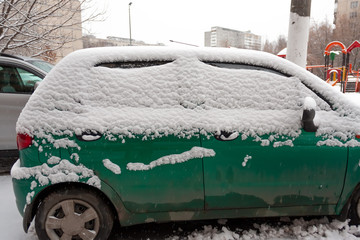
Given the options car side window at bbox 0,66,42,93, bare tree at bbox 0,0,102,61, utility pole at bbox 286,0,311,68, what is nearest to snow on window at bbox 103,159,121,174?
car side window at bbox 0,66,42,93

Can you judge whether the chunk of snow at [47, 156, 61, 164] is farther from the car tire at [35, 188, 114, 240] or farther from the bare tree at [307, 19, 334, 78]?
the bare tree at [307, 19, 334, 78]

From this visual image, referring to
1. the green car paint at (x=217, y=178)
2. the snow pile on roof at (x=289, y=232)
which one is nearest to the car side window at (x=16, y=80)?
the green car paint at (x=217, y=178)

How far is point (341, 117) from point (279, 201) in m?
0.95

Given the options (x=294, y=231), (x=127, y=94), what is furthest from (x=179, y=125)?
(x=294, y=231)

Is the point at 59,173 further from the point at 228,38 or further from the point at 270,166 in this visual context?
the point at 228,38

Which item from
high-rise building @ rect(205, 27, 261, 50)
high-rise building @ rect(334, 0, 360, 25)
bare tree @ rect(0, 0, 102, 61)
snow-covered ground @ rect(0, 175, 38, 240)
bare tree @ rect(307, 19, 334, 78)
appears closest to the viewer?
snow-covered ground @ rect(0, 175, 38, 240)

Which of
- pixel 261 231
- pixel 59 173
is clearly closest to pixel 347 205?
pixel 261 231

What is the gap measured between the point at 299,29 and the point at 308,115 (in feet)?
8.85

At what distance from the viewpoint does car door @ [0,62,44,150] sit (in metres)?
4.21

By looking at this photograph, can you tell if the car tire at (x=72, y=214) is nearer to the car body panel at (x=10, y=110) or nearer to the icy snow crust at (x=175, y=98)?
the icy snow crust at (x=175, y=98)

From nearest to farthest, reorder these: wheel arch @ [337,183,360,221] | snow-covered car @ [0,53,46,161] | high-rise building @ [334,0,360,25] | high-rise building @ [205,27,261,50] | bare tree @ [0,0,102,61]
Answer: wheel arch @ [337,183,360,221], snow-covered car @ [0,53,46,161], bare tree @ [0,0,102,61], high-rise building @ [205,27,261,50], high-rise building @ [334,0,360,25]

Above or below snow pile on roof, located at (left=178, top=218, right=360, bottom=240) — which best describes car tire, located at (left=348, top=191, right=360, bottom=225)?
above

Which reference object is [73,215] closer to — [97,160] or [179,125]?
[97,160]

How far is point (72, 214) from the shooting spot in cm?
226
